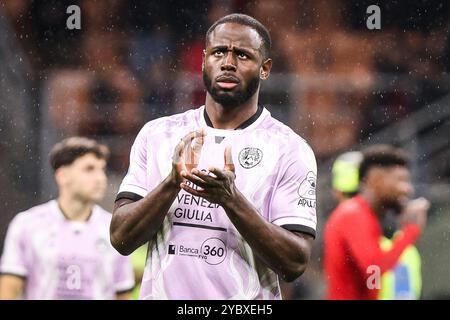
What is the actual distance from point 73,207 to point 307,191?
93 cm

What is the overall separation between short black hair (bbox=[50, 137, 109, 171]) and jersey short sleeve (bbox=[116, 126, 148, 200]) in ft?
1.32

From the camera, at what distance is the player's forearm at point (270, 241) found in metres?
2.29

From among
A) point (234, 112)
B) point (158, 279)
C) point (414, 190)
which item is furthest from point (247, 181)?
point (414, 190)

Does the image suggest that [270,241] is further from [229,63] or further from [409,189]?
[409,189]

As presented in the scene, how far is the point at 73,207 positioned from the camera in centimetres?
300

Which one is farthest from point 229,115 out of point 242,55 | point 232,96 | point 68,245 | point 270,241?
point 68,245

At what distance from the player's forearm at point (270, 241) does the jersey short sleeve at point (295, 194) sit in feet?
0.18

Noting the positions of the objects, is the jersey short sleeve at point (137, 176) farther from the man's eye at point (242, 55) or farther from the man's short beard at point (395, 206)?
the man's short beard at point (395, 206)

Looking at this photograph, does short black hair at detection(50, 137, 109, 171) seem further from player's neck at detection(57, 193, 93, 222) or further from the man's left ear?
the man's left ear

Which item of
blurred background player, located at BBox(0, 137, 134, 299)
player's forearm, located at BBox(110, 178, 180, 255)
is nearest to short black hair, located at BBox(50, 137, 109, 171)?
blurred background player, located at BBox(0, 137, 134, 299)

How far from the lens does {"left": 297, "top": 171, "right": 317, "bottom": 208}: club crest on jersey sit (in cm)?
249

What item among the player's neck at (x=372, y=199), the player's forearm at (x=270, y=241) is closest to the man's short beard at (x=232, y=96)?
the player's forearm at (x=270, y=241)

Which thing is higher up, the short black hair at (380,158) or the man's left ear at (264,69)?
the man's left ear at (264,69)
